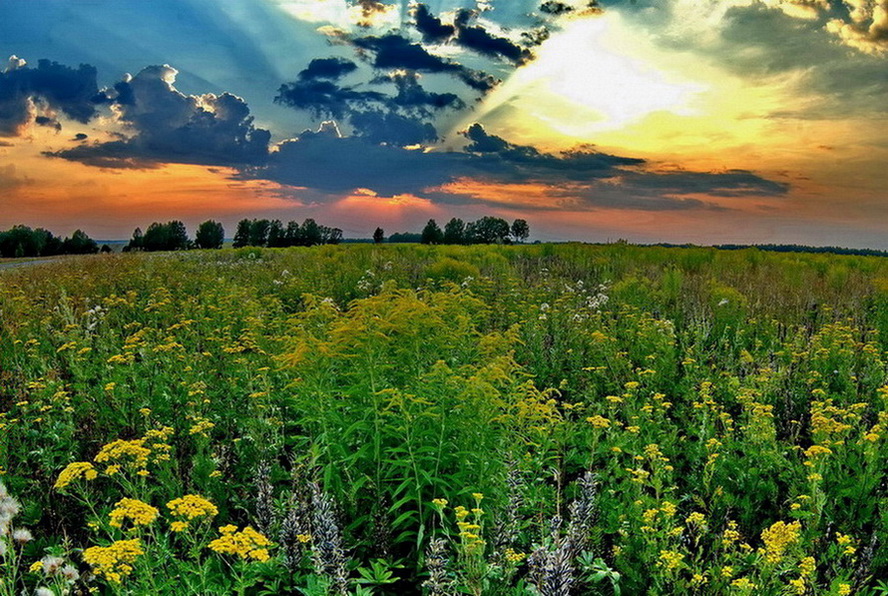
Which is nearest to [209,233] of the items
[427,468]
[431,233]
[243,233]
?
[243,233]

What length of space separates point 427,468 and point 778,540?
2095mm

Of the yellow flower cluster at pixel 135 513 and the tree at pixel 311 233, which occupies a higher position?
the tree at pixel 311 233

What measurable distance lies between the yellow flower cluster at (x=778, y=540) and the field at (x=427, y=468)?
0.01 m

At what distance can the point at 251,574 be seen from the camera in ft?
9.78

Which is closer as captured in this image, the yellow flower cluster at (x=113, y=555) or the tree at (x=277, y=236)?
the yellow flower cluster at (x=113, y=555)

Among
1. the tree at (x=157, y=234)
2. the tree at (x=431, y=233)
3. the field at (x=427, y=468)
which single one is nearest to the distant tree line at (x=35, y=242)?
the tree at (x=157, y=234)

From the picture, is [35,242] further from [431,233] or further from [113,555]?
[113,555]

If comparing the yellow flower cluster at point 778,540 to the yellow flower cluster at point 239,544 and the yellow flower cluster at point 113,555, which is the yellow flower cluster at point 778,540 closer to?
the yellow flower cluster at point 239,544

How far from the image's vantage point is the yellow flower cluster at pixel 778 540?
9.55 ft

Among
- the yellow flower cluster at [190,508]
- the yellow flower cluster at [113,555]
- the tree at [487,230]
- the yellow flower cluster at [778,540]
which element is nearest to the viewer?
the yellow flower cluster at [113,555]

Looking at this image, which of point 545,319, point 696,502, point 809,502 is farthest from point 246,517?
point 545,319

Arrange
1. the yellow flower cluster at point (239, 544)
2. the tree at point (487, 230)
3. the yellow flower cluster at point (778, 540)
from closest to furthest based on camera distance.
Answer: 1. the yellow flower cluster at point (239, 544)
2. the yellow flower cluster at point (778, 540)
3. the tree at point (487, 230)

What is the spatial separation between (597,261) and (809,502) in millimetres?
16452

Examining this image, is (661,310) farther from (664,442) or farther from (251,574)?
(251,574)
